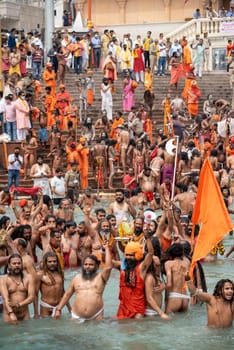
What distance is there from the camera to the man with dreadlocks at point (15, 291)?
1351cm

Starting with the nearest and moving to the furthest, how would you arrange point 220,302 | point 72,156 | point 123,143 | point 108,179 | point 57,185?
point 220,302 → point 57,185 → point 72,156 → point 108,179 → point 123,143

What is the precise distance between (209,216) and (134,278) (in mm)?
1324

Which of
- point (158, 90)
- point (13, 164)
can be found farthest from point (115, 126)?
point (158, 90)

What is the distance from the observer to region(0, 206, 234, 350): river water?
13.2m

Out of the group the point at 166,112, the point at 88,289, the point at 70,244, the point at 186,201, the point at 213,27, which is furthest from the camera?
the point at 213,27

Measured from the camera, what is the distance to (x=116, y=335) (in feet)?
44.3

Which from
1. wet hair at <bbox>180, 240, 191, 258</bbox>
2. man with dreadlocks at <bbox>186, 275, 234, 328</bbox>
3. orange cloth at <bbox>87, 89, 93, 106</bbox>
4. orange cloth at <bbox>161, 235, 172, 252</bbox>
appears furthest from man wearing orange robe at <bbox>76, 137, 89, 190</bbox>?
man with dreadlocks at <bbox>186, 275, 234, 328</bbox>

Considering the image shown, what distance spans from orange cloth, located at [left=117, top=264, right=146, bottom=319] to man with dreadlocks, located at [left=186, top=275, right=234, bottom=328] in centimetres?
62

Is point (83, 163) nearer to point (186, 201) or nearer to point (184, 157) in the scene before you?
point (184, 157)

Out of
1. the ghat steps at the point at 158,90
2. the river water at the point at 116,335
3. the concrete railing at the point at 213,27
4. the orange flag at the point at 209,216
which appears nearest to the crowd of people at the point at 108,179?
the river water at the point at 116,335

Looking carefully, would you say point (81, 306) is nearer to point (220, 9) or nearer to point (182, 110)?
point (182, 110)

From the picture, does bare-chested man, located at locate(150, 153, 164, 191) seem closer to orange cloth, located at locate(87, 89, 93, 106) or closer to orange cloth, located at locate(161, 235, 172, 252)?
orange cloth, located at locate(87, 89, 93, 106)

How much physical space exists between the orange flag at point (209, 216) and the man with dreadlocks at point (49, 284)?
161 cm

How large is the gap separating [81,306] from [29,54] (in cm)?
1894
